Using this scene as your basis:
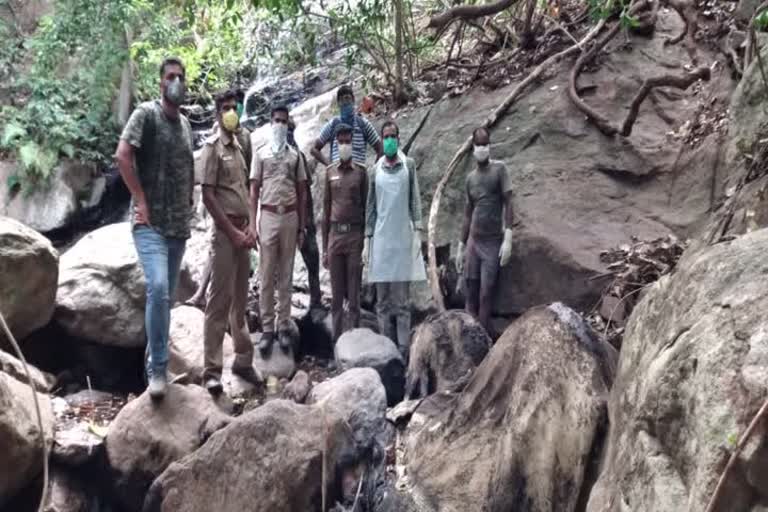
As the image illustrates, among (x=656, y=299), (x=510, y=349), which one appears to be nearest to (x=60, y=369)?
(x=510, y=349)

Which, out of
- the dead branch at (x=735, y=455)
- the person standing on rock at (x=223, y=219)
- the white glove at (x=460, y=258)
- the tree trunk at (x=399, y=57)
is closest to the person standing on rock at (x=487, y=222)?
the white glove at (x=460, y=258)

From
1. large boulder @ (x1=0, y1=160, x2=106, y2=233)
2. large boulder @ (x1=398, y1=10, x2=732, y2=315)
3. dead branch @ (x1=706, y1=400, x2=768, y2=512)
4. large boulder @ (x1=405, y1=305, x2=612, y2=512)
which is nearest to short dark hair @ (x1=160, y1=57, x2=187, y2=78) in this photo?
large boulder @ (x1=405, y1=305, x2=612, y2=512)

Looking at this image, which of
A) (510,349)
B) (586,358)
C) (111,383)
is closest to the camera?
(586,358)

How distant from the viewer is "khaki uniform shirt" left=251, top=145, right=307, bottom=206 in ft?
22.0

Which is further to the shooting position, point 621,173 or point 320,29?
point 320,29

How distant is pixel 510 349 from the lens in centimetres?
428

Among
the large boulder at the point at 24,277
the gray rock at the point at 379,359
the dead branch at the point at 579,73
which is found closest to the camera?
the large boulder at the point at 24,277

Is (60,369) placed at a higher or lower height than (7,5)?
lower

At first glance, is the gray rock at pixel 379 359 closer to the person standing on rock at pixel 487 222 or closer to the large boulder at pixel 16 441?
the person standing on rock at pixel 487 222

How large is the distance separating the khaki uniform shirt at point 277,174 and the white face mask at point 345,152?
1.25 feet

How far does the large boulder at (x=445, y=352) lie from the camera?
18.7 feet

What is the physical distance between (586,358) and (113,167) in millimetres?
10109

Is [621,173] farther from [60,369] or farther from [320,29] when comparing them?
[320,29]

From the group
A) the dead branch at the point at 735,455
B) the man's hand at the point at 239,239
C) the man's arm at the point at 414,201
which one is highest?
the man's arm at the point at 414,201
